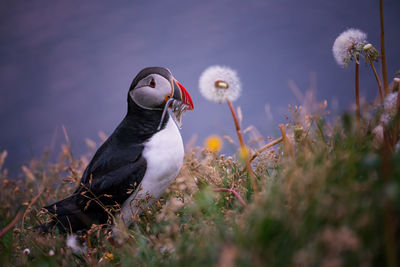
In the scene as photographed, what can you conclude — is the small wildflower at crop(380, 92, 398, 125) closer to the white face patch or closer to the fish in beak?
the fish in beak

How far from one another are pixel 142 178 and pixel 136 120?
601 millimetres

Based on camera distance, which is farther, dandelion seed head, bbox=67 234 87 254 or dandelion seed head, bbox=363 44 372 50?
dandelion seed head, bbox=67 234 87 254

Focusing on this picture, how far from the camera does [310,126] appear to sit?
2.49m

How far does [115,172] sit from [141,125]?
1.70ft

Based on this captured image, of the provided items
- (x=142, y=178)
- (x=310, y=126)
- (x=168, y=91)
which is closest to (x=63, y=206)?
(x=142, y=178)

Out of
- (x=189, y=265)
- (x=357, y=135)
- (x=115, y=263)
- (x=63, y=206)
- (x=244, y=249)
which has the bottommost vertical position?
(x=115, y=263)

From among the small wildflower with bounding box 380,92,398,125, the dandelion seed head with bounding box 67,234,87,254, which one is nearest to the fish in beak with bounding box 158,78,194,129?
the dandelion seed head with bounding box 67,234,87,254

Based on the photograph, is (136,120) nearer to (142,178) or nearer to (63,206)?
(142,178)

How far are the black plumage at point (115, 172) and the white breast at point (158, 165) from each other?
2.2 inches

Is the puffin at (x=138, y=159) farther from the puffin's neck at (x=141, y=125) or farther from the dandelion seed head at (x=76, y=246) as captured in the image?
the dandelion seed head at (x=76, y=246)

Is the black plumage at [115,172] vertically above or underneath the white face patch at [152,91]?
underneath

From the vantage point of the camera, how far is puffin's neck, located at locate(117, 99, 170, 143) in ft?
10.2

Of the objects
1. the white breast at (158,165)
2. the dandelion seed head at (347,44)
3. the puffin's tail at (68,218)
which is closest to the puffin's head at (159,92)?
the white breast at (158,165)

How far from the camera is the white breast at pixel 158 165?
9.59ft
